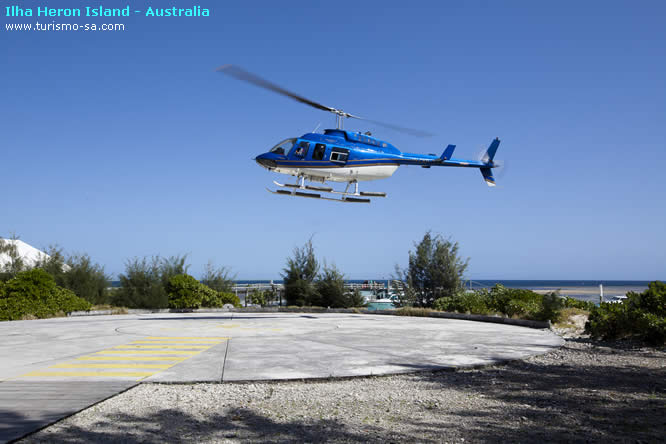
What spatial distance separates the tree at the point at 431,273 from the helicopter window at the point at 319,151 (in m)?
6.69

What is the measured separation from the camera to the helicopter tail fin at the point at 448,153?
1673 centimetres

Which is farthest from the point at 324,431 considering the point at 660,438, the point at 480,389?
the point at 660,438

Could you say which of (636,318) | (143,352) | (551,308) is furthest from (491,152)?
(143,352)

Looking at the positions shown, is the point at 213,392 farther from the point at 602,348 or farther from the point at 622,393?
the point at 602,348

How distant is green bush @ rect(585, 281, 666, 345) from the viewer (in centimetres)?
818

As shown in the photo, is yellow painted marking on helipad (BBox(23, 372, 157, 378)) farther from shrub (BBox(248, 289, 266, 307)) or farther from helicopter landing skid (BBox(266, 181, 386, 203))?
shrub (BBox(248, 289, 266, 307))

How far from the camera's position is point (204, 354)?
7277mm

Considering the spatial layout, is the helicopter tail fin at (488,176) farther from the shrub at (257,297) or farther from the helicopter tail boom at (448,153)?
the shrub at (257,297)

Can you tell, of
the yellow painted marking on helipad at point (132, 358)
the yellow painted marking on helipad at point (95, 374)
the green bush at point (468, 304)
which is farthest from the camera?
the green bush at point (468, 304)

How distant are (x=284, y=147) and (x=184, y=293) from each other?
7.29 metres

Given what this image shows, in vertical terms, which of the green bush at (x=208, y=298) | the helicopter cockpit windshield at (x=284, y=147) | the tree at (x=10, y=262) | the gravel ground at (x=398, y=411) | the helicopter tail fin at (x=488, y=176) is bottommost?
the gravel ground at (x=398, y=411)

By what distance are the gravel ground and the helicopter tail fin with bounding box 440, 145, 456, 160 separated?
11.4m

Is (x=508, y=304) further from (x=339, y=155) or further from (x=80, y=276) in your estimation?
(x=80, y=276)

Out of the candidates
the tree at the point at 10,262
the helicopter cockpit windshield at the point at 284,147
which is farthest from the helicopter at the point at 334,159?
the tree at the point at 10,262
